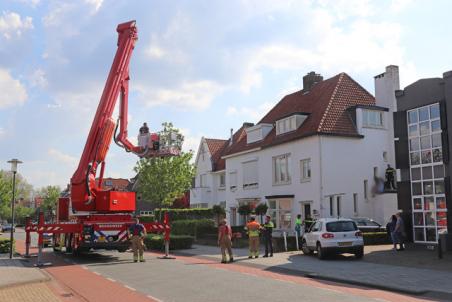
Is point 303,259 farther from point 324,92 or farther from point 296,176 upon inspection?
point 324,92

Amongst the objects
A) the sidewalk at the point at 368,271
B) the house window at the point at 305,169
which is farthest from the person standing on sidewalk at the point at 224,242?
the house window at the point at 305,169

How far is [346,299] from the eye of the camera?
10117 millimetres

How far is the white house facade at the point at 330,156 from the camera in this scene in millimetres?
30078

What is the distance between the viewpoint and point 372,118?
32.1 m

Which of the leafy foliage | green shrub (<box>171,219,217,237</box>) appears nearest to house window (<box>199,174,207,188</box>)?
the leafy foliage

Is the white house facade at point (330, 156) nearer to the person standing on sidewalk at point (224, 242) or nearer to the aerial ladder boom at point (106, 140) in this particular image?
the person standing on sidewalk at point (224, 242)

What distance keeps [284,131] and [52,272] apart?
69.0 ft

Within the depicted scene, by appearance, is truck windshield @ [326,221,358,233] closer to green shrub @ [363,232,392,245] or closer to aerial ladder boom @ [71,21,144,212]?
green shrub @ [363,232,392,245]

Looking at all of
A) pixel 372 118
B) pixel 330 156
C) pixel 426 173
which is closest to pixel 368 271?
pixel 426 173

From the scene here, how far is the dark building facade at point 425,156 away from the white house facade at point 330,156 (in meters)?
7.69

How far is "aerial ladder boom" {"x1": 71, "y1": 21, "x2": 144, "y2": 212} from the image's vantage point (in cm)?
1870

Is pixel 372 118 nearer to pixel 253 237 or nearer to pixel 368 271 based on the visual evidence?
pixel 253 237

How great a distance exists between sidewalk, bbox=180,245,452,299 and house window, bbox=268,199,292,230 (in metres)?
11.2

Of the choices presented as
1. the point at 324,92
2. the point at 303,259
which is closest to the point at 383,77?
the point at 324,92
